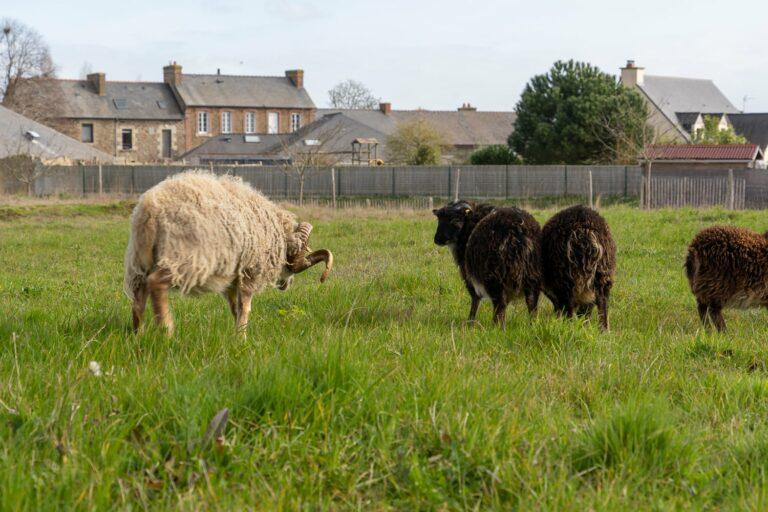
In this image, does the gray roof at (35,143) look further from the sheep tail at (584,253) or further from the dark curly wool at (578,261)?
the sheep tail at (584,253)

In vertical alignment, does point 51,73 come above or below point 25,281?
above

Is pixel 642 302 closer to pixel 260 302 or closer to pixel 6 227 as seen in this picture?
pixel 260 302

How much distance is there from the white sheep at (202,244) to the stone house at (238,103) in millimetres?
78810

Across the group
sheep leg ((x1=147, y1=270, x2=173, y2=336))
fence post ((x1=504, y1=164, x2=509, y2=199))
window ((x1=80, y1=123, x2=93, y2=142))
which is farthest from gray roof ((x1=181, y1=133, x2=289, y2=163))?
sheep leg ((x1=147, y1=270, x2=173, y2=336))

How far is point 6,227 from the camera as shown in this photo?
83.3 feet

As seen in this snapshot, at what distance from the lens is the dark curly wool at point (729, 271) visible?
29.6ft

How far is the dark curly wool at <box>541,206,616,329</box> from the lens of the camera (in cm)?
895

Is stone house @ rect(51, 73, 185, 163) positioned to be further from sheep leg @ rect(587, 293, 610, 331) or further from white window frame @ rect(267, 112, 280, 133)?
sheep leg @ rect(587, 293, 610, 331)

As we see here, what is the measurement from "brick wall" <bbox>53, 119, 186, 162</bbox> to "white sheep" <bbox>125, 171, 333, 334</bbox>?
77.0 m

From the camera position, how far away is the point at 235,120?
8869cm

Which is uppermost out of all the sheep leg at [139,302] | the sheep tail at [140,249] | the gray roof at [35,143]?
the gray roof at [35,143]

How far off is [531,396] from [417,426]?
1239mm

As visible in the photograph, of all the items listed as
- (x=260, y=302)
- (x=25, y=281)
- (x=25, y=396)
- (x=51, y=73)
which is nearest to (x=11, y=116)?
(x=51, y=73)

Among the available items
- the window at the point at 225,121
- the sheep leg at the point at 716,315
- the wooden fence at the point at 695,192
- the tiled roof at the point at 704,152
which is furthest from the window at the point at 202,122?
the sheep leg at the point at 716,315
